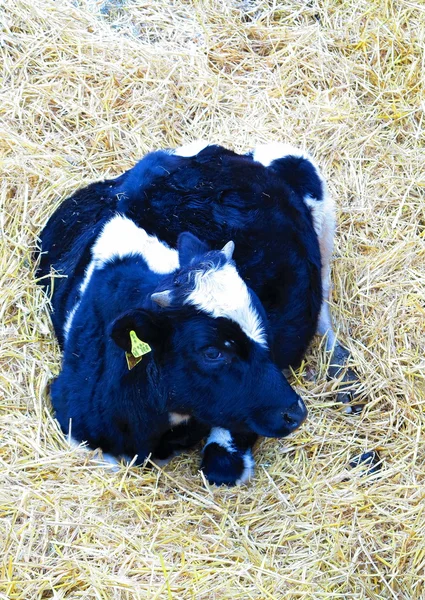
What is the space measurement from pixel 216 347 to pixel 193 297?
0.24m

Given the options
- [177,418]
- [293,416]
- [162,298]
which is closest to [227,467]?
[177,418]

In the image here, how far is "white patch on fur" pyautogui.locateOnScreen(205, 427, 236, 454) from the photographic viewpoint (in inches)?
163

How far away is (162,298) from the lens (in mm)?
3488

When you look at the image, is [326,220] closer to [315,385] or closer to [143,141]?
[315,385]

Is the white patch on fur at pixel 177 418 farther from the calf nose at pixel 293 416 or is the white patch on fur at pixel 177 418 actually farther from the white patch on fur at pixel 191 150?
the white patch on fur at pixel 191 150

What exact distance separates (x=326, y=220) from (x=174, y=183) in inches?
42.6

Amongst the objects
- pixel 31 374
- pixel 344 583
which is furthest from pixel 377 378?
pixel 31 374

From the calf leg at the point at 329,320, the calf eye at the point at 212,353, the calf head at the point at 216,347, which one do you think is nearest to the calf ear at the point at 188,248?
the calf head at the point at 216,347

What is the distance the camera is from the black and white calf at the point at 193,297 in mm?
3553

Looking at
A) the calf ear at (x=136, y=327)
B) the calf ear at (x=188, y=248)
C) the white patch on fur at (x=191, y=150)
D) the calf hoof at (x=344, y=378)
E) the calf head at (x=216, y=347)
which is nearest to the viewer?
the calf ear at (x=136, y=327)

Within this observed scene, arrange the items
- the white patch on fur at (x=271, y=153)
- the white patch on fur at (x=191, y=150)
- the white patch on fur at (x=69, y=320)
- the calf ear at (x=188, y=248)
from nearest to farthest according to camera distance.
→ 1. the calf ear at (x=188, y=248)
2. the white patch on fur at (x=69, y=320)
3. the white patch on fur at (x=191, y=150)
4. the white patch on fur at (x=271, y=153)

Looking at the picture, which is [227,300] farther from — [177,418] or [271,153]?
[271,153]

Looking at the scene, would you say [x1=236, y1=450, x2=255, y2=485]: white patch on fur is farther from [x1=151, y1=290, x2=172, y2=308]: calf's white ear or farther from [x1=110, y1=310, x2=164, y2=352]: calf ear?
[x1=151, y1=290, x2=172, y2=308]: calf's white ear

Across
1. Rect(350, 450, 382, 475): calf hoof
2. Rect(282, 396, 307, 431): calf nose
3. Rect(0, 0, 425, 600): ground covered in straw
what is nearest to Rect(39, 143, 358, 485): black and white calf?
Rect(282, 396, 307, 431): calf nose
